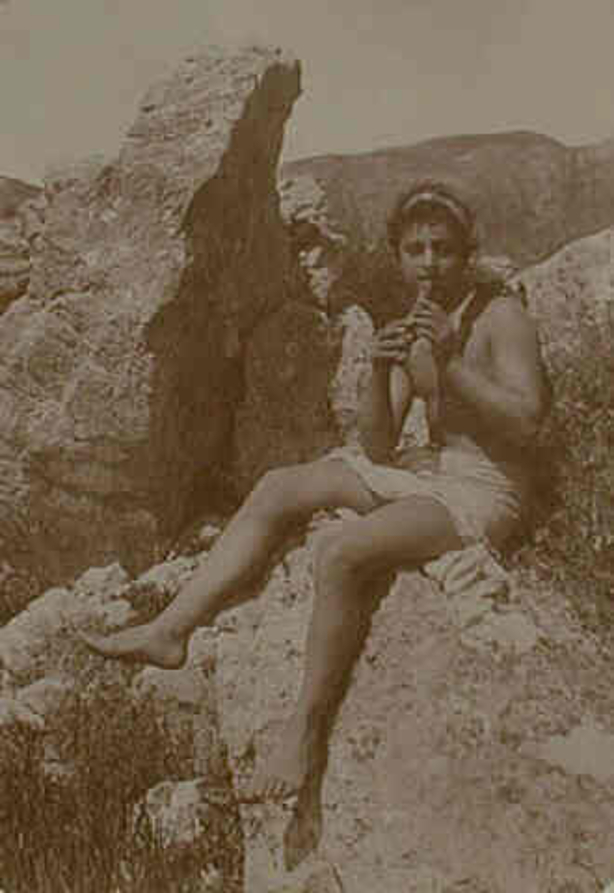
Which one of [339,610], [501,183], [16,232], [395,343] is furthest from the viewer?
[16,232]

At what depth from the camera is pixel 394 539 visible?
296 centimetres

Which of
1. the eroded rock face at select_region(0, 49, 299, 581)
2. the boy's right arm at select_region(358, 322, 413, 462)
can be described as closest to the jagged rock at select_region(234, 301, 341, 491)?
the eroded rock face at select_region(0, 49, 299, 581)

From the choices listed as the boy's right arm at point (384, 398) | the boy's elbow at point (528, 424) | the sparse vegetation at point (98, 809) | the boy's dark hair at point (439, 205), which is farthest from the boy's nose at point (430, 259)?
the sparse vegetation at point (98, 809)

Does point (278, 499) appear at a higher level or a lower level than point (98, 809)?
higher

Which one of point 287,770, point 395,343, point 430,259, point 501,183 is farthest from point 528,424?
point 501,183

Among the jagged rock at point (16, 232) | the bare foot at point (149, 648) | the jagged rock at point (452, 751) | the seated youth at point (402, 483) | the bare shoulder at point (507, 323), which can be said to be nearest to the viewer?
the jagged rock at point (452, 751)

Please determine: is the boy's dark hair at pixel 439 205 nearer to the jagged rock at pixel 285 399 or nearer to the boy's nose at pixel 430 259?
the boy's nose at pixel 430 259

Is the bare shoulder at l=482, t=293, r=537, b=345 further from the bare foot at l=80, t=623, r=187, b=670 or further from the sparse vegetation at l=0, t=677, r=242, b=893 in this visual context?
the sparse vegetation at l=0, t=677, r=242, b=893

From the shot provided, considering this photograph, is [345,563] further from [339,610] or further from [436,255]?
[436,255]

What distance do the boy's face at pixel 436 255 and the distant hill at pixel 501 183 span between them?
0.52 metres

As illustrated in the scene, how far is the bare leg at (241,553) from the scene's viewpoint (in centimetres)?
317

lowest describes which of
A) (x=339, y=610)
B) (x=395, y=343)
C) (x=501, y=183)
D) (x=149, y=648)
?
(x=149, y=648)

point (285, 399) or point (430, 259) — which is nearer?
point (430, 259)

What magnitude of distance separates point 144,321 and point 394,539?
Answer: 4.86ft
